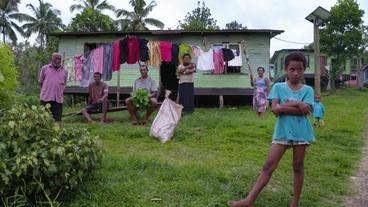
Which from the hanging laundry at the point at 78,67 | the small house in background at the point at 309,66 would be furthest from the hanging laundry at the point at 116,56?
the small house in background at the point at 309,66

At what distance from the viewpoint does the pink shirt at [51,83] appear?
8.39 metres

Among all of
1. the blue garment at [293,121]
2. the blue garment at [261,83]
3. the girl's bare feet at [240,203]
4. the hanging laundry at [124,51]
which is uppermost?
the hanging laundry at [124,51]

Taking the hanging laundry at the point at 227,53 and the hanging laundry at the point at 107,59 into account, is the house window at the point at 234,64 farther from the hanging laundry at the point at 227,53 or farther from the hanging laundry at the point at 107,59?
the hanging laundry at the point at 107,59

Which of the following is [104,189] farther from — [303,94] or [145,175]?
[303,94]

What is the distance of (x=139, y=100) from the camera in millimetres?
9625

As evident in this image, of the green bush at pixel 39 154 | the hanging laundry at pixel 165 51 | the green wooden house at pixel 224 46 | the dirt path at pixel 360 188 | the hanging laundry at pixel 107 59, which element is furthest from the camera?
the green wooden house at pixel 224 46

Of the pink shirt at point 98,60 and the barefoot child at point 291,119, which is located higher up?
the pink shirt at point 98,60

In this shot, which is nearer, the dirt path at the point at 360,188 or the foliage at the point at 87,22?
the dirt path at the point at 360,188

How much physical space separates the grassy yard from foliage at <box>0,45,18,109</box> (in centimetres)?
126

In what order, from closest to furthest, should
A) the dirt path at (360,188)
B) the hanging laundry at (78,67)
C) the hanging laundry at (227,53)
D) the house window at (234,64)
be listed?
the dirt path at (360,188) < the hanging laundry at (78,67) < the hanging laundry at (227,53) < the house window at (234,64)

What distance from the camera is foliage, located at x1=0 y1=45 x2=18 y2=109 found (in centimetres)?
494

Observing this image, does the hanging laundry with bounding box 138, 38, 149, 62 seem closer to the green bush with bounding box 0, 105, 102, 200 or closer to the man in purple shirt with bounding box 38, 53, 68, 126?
the man in purple shirt with bounding box 38, 53, 68, 126

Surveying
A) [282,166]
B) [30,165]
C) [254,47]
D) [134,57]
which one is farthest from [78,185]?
[254,47]

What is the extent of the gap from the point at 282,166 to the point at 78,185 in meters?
2.77
